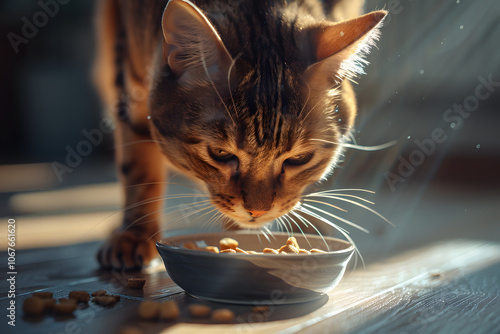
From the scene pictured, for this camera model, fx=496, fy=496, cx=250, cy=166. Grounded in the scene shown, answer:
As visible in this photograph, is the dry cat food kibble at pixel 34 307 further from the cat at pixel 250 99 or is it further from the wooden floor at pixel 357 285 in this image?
the cat at pixel 250 99

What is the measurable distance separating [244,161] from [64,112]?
3986 millimetres

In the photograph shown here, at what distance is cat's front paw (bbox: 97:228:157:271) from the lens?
1270mm

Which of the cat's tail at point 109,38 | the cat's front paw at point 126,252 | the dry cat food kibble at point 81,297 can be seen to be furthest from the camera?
the cat's tail at point 109,38

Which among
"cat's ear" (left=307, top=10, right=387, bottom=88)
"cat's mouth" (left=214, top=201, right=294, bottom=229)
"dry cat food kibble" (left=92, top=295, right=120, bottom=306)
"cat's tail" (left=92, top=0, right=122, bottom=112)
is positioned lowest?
"dry cat food kibble" (left=92, top=295, right=120, bottom=306)

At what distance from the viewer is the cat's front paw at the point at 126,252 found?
50.0 inches

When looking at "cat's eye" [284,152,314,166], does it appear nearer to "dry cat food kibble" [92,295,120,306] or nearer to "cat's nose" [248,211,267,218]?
"cat's nose" [248,211,267,218]

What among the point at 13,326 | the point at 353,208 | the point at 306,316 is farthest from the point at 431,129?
the point at 13,326

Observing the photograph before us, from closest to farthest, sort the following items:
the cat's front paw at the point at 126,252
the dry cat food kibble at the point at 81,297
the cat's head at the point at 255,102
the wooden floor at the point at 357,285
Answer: the wooden floor at the point at 357,285 → the dry cat food kibble at the point at 81,297 → the cat's head at the point at 255,102 → the cat's front paw at the point at 126,252

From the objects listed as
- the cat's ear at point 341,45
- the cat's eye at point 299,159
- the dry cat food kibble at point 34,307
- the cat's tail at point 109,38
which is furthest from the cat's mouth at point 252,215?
the cat's tail at point 109,38

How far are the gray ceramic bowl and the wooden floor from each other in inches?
1.0

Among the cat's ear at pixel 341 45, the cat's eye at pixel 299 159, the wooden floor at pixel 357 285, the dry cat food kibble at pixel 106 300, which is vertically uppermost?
the cat's ear at pixel 341 45

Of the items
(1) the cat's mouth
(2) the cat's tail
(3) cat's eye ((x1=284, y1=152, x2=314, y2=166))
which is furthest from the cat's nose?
(2) the cat's tail

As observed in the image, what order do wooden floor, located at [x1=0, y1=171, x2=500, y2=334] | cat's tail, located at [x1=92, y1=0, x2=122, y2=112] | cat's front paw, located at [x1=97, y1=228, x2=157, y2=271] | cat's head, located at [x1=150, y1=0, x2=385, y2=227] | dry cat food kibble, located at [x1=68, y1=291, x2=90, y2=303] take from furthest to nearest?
1. cat's tail, located at [x1=92, y1=0, x2=122, y2=112]
2. cat's front paw, located at [x1=97, y1=228, x2=157, y2=271]
3. cat's head, located at [x1=150, y1=0, x2=385, y2=227]
4. dry cat food kibble, located at [x1=68, y1=291, x2=90, y2=303]
5. wooden floor, located at [x1=0, y1=171, x2=500, y2=334]

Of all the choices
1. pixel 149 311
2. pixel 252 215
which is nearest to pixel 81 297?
pixel 149 311
